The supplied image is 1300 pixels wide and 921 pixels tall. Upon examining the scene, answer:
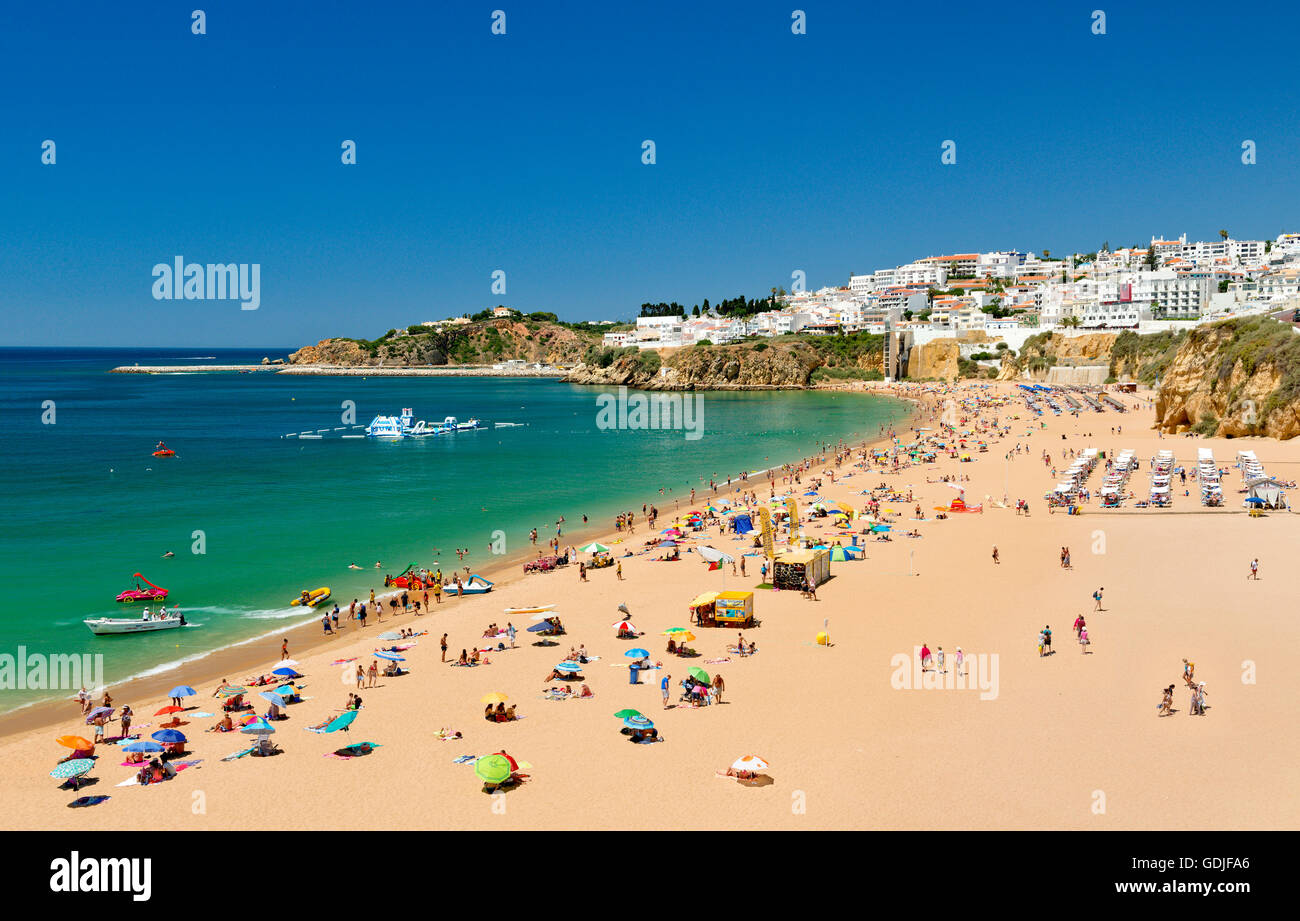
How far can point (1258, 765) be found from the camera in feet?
35.0

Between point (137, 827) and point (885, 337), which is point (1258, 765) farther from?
point (885, 337)

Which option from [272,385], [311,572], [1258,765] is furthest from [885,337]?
[1258,765]

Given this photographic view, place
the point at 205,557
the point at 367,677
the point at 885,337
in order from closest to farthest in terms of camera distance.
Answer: the point at 367,677
the point at 205,557
the point at 885,337

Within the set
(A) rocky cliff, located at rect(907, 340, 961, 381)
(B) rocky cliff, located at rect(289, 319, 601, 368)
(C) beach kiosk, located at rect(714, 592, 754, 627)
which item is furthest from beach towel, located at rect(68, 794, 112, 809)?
(B) rocky cliff, located at rect(289, 319, 601, 368)

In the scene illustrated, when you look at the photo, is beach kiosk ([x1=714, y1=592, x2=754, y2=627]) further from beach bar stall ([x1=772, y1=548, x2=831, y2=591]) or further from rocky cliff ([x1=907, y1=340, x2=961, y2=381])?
rocky cliff ([x1=907, y1=340, x2=961, y2=381])

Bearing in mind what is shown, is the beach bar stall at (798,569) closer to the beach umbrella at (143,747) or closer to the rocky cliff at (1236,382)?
the beach umbrella at (143,747)

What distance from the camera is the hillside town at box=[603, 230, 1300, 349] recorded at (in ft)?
299

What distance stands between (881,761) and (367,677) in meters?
9.07

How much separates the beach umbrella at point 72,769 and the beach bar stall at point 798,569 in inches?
539

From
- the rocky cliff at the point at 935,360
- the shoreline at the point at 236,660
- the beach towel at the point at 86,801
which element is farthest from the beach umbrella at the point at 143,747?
the rocky cliff at the point at 935,360

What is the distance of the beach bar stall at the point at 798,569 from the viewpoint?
65.5 ft

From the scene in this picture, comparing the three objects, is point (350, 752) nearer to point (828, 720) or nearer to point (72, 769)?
point (72, 769)

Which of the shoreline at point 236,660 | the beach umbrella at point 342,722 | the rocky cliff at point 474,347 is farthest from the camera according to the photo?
the rocky cliff at point 474,347

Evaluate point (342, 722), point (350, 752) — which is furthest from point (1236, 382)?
point (350, 752)
